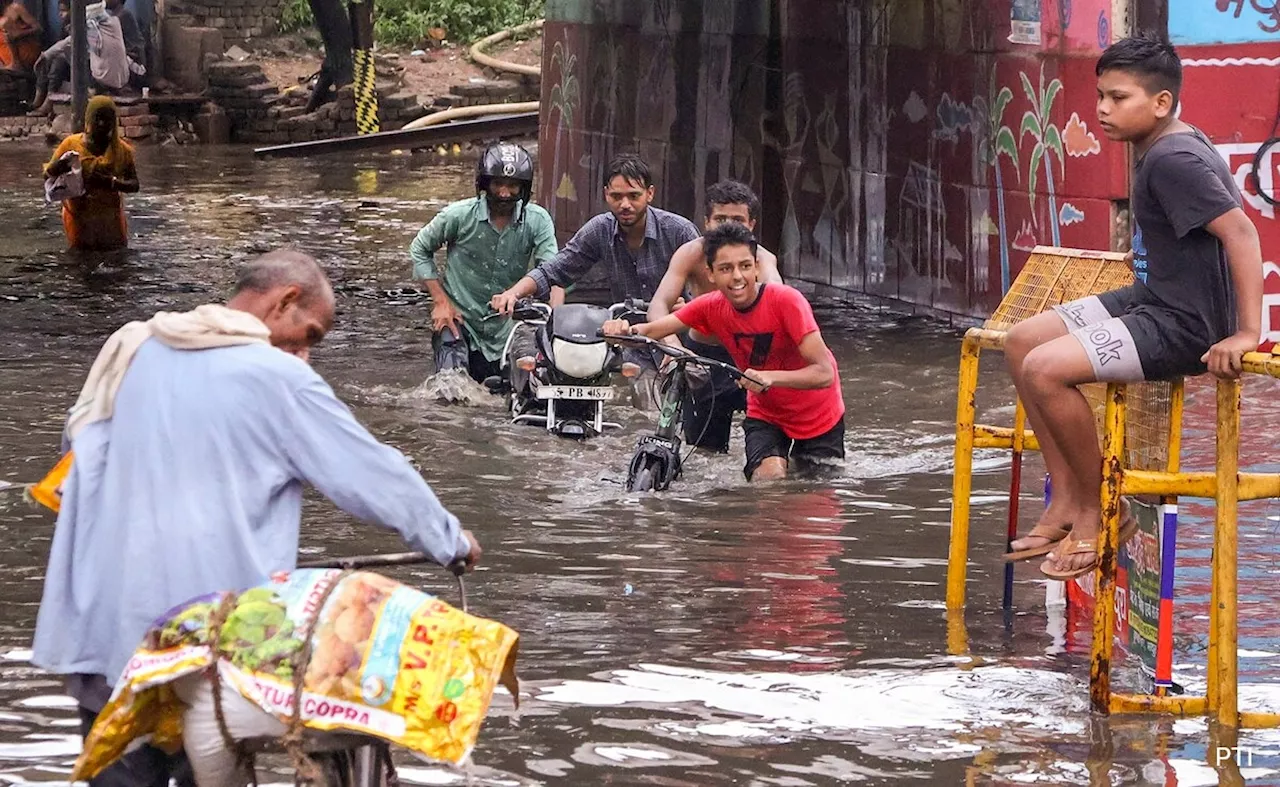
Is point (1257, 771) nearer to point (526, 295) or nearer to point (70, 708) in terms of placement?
point (70, 708)

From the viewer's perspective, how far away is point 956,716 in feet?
20.7

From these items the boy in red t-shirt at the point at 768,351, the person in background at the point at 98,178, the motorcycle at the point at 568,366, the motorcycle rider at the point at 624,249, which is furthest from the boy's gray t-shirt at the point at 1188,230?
the person in background at the point at 98,178

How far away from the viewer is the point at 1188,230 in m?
5.79

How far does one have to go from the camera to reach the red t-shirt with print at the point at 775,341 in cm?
975

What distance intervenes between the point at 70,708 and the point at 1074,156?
9.50m

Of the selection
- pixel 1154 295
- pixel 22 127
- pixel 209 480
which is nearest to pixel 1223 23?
pixel 1154 295

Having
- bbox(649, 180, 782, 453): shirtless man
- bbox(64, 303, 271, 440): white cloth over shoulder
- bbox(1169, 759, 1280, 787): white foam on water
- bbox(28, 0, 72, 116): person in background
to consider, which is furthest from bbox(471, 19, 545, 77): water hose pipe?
bbox(64, 303, 271, 440): white cloth over shoulder

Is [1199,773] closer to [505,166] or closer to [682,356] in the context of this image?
[682,356]

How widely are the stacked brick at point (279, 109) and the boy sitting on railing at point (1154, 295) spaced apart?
1128 inches

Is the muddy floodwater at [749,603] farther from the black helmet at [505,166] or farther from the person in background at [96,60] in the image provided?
the person in background at [96,60]

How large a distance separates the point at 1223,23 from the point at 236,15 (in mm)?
26662

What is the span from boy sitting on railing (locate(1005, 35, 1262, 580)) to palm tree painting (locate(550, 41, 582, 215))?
16.6 meters

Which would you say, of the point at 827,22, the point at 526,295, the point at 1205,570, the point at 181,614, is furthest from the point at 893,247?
the point at 181,614

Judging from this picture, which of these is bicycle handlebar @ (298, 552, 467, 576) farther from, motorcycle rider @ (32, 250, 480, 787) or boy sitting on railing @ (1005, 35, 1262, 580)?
boy sitting on railing @ (1005, 35, 1262, 580)
